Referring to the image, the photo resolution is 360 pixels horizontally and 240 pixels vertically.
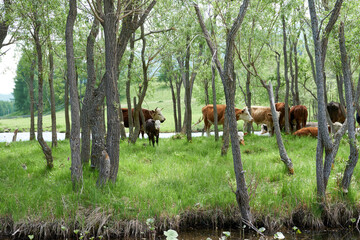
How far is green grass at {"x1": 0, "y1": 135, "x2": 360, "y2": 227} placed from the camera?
25.3 feet

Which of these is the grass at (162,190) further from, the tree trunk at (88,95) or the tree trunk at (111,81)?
the tree trunk at (111,81)

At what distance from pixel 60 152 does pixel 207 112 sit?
32.6 ft

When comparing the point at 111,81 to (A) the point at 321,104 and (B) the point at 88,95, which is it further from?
(A) the point at 321,104

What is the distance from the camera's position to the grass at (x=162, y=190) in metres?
7.68

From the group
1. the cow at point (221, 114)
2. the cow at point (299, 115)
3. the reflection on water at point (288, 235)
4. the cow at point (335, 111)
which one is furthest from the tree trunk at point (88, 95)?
the cow at point (335, 111)

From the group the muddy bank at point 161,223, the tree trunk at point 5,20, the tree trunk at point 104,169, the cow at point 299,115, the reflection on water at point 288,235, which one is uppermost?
the tree trunk at point 5,20

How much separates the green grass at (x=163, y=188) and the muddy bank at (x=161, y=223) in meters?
0.13

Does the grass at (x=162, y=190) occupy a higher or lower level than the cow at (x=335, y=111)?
lower

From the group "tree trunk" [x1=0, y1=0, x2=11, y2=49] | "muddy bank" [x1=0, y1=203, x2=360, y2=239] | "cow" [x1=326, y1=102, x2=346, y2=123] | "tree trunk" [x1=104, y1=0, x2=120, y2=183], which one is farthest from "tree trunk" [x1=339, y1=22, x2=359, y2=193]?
"cow" [x1=326, y1=102, x2=346, y2=123]

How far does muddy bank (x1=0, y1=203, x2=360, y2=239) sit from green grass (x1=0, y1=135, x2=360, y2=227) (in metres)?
0.13

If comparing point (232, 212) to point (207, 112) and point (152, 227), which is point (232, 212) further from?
point (207, 112)

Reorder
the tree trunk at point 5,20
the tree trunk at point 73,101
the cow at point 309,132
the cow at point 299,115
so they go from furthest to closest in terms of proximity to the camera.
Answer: the cow at point 299,115 → the cow at point 309,132 → the tree trunk at point 5,20 → the tree trunk at point 73,101

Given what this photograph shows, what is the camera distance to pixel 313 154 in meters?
12.5

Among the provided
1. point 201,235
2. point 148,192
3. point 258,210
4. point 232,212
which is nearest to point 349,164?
point 258,210
